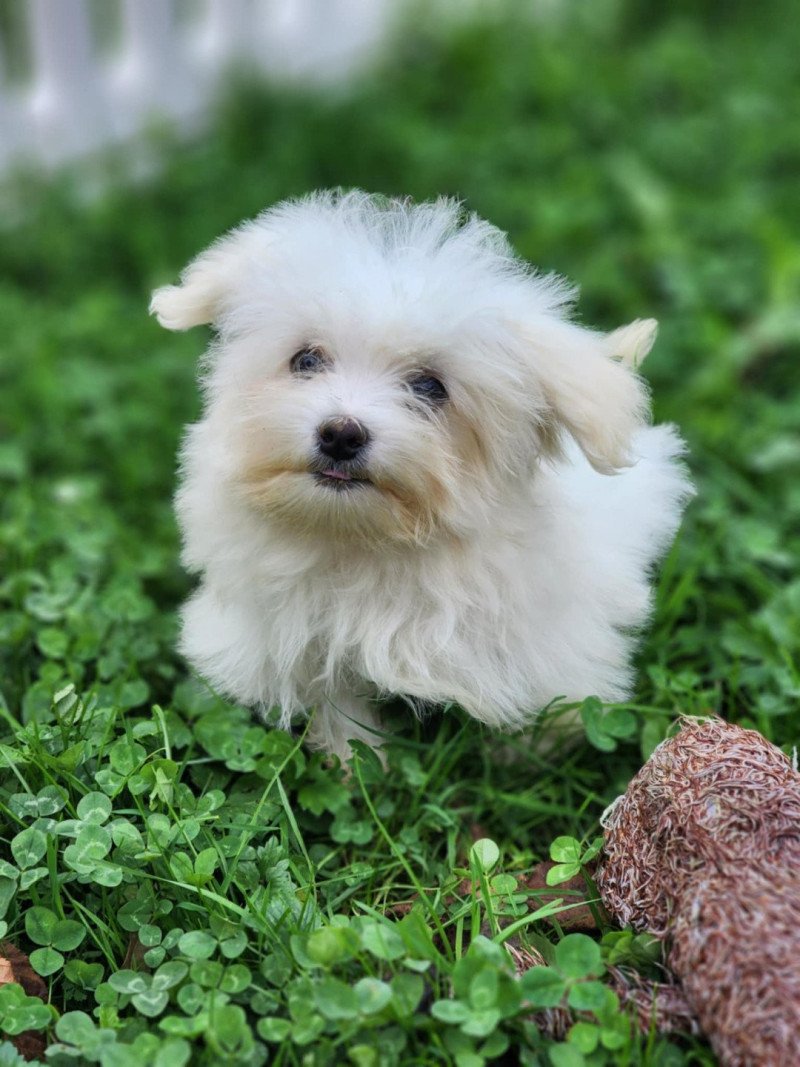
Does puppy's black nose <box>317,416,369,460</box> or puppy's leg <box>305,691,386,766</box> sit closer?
puppy's black nose <box>317,416,369,460</box>

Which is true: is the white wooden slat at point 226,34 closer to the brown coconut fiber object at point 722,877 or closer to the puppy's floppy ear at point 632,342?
the puppy's floppy ear at point 632,342

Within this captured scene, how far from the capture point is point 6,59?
4.73 m

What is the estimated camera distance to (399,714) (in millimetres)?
2621

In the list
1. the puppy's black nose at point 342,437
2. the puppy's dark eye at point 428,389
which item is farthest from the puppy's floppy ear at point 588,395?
the puppy's black nose at point 342,437

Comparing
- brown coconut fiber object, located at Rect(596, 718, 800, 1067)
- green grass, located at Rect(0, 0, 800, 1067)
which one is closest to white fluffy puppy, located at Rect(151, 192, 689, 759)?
green grass, located at Rect(0, 0, 800, 1067)

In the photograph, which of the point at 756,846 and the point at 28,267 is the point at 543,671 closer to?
the point at 756,846

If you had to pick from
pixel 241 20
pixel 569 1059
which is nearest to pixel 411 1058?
pixel 569 1059

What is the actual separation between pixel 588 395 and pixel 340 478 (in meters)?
0.50

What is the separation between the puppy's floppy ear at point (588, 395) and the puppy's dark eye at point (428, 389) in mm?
195

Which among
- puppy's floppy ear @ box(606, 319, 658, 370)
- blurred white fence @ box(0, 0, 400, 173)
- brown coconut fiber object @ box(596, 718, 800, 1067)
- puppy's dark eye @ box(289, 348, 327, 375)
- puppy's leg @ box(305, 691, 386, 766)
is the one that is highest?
puppy's floppy ear @ box(606, 319, 658, 370)

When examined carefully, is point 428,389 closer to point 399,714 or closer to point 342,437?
point 342,437

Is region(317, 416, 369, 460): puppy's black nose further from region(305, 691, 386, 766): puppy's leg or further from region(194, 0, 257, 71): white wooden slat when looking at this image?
region(194, 0, 257, 71): white wooden slat

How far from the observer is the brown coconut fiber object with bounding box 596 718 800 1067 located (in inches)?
68.0

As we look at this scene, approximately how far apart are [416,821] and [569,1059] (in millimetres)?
769
